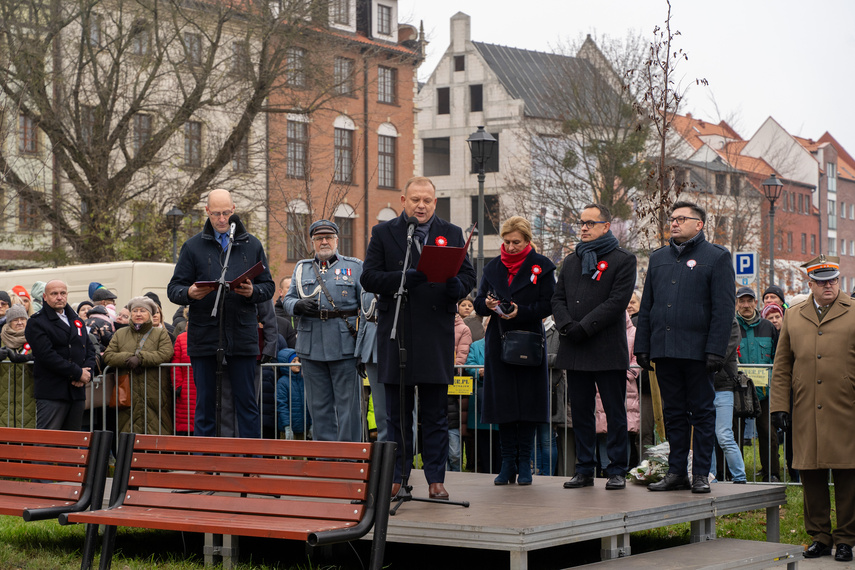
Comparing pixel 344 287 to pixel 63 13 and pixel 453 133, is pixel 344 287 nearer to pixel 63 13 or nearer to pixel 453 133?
pixel 63 13

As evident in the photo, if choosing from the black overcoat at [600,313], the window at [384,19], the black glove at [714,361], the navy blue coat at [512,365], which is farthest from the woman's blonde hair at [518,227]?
the window at [384,19]

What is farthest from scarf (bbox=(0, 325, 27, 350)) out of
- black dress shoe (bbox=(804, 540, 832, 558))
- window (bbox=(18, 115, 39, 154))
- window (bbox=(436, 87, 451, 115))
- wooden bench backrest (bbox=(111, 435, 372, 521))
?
window (bbox=(436, 87, 451, 115))

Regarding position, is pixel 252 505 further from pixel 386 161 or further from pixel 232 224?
pixel 386 161

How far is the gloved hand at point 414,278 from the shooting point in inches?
298

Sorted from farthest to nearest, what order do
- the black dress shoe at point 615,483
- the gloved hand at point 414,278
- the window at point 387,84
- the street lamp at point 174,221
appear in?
the window at point 387,84 < the street lamp at point 174,221 < the black dress shoe at point 615,483 < the gloved hand at point 414,278

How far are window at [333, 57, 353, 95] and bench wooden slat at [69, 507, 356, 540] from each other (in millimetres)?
25887

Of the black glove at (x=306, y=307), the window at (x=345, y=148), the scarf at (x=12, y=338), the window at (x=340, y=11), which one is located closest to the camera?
the black glove at (x=306, y=307)

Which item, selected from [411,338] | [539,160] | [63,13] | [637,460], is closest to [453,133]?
[539,160]

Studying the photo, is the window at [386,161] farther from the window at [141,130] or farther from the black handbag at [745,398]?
the black handbag at [745,398]

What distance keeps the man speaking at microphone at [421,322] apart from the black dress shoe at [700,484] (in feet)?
6.45

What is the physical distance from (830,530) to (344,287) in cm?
441

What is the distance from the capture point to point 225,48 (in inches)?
1239

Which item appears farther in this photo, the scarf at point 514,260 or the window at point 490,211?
the window at point 490,211

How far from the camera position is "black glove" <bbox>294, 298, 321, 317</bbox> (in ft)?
30.8
